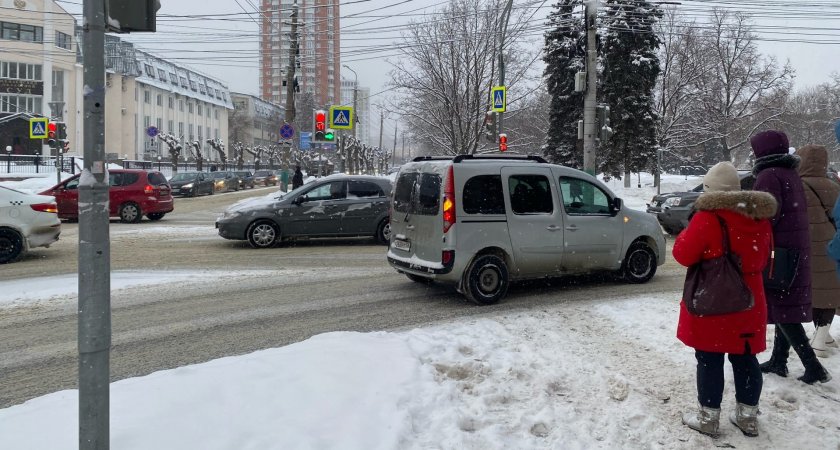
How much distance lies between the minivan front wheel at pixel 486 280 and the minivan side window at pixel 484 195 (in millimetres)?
584

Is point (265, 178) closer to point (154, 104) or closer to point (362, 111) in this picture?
point (362, 111)

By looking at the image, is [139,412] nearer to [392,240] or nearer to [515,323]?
[515,323]

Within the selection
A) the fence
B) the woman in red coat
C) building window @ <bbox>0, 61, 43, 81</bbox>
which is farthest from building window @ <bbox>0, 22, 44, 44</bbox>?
the woman in red coat

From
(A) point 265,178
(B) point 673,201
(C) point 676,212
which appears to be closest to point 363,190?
(C) point 676,212

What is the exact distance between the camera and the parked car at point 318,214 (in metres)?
13.4

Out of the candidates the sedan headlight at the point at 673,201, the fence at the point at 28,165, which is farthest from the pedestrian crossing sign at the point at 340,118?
the fence at the point at 28,165

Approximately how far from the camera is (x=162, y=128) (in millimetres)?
84125

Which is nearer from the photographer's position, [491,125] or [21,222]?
[21,222]

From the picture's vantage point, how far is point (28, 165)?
137 feet

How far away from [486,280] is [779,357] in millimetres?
3423

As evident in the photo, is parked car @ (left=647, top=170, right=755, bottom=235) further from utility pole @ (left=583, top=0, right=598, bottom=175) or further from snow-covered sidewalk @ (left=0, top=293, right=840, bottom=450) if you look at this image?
snow-covered sidewalk @ (left=0, top=293, right=840, bottom=450)

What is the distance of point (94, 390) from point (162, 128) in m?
89.0

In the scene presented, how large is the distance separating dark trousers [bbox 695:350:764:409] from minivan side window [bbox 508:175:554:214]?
3.94m

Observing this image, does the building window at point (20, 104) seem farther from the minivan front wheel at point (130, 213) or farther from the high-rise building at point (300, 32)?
the minivan front wheel at point (130, 213)
